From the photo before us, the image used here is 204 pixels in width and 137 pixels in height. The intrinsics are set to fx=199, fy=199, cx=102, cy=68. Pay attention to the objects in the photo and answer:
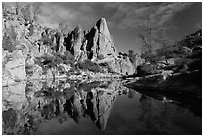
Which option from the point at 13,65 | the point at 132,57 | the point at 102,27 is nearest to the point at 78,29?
the point at 102,27

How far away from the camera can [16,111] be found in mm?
17781

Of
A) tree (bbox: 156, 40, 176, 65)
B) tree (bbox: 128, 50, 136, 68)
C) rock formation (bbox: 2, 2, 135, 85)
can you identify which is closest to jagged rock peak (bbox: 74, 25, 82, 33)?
rock formation (bbox: 2, 2, 135, 85)

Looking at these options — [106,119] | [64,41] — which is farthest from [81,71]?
[106,119]

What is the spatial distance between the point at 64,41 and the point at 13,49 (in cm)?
7438

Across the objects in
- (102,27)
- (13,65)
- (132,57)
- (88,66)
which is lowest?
(13,65)

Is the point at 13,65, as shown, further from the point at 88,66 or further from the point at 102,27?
the point at 102,27

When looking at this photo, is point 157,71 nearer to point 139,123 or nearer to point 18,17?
point 139,123

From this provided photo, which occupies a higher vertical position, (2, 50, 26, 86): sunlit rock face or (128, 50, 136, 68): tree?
(128, 50, 136, 68): tree

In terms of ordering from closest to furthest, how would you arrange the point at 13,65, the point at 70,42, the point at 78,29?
the point at 13,65, the point at 70,42, the point at 78,29

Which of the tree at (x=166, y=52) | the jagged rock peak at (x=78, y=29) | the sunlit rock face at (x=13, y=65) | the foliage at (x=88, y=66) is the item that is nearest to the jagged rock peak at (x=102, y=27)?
the jagged rock peak at (x=78, y=29)

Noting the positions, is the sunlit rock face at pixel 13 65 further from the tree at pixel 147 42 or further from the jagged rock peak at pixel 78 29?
the jagged rock peak at pixel 78 29

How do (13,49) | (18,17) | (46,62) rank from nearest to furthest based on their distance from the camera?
1. (13,49)
2. (46,62)
3. (18,17)

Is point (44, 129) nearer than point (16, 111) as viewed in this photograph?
Yes

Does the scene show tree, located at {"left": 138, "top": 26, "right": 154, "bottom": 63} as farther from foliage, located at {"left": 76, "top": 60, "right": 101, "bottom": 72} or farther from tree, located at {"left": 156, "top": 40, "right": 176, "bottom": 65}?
foliage, located at {"left": 76, "top": 60, "right": 101, "bottom": 72}
